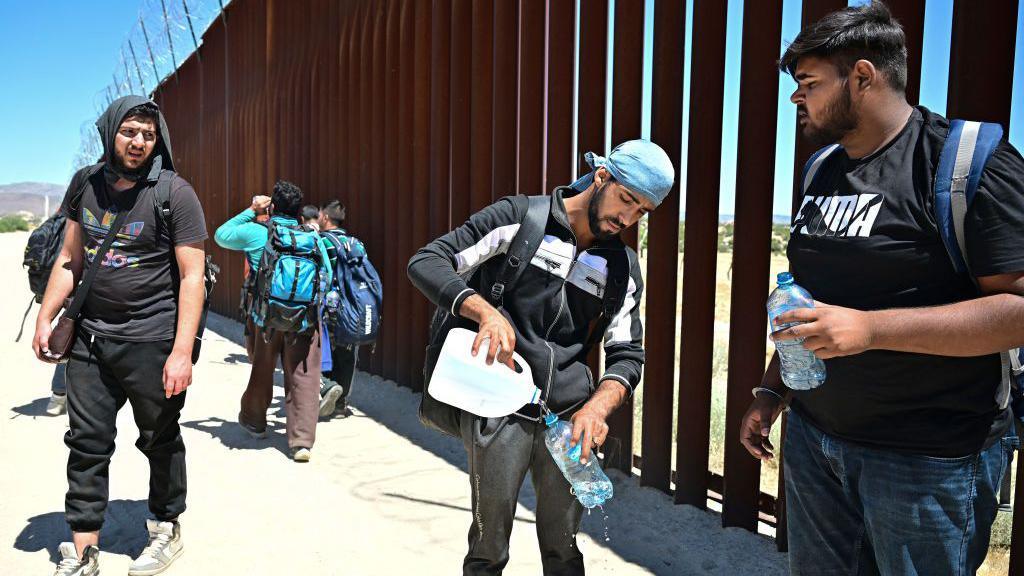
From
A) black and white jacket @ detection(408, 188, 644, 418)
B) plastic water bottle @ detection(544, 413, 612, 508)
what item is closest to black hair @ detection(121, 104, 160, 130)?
black and white jacket @ detection(408, 188, 644, 418)

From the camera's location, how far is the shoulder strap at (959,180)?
1639 millimetres

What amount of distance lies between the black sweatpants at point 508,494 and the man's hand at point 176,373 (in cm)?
148

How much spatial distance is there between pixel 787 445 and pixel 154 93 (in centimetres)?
2230

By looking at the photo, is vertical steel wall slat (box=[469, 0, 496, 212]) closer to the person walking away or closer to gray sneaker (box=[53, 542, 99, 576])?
the person walking away

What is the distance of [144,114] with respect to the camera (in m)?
3.25

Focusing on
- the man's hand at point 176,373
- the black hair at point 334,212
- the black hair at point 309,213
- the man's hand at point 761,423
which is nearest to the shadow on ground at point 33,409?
the black hair at point 309,213

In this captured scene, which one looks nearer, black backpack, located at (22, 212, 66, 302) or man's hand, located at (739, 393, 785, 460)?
man's hand, located at (739, 393, 785, 460)

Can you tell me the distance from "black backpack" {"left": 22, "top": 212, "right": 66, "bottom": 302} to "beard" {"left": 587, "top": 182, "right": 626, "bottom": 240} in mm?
4959

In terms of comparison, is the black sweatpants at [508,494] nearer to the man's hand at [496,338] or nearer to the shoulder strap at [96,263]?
the man's hand at [496,338]

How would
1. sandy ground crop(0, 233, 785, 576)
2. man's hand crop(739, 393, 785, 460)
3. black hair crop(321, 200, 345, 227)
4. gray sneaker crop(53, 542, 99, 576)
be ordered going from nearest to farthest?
man's hand crop(739, 393, 785, 460)
gray sneaker crop(53, 542, 99, 576)
sandy ground crop(0, 233, 785, 576)
black hair crop(321, 200, 345, 227)

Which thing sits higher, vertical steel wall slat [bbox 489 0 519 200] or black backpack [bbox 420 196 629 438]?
vertical steel wall slat [bbox 489 0 519 200]

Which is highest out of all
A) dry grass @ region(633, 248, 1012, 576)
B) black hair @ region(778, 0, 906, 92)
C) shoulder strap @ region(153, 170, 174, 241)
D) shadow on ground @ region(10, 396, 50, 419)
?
black hair @ region(778, 0, 906, 92)

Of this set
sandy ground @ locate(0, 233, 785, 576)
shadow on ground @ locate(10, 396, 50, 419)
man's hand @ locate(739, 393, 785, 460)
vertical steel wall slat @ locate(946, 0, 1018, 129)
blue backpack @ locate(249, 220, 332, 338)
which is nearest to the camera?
man's hand @ locate(739, 393, 785, 460)

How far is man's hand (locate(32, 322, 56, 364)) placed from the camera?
3.19 metres
